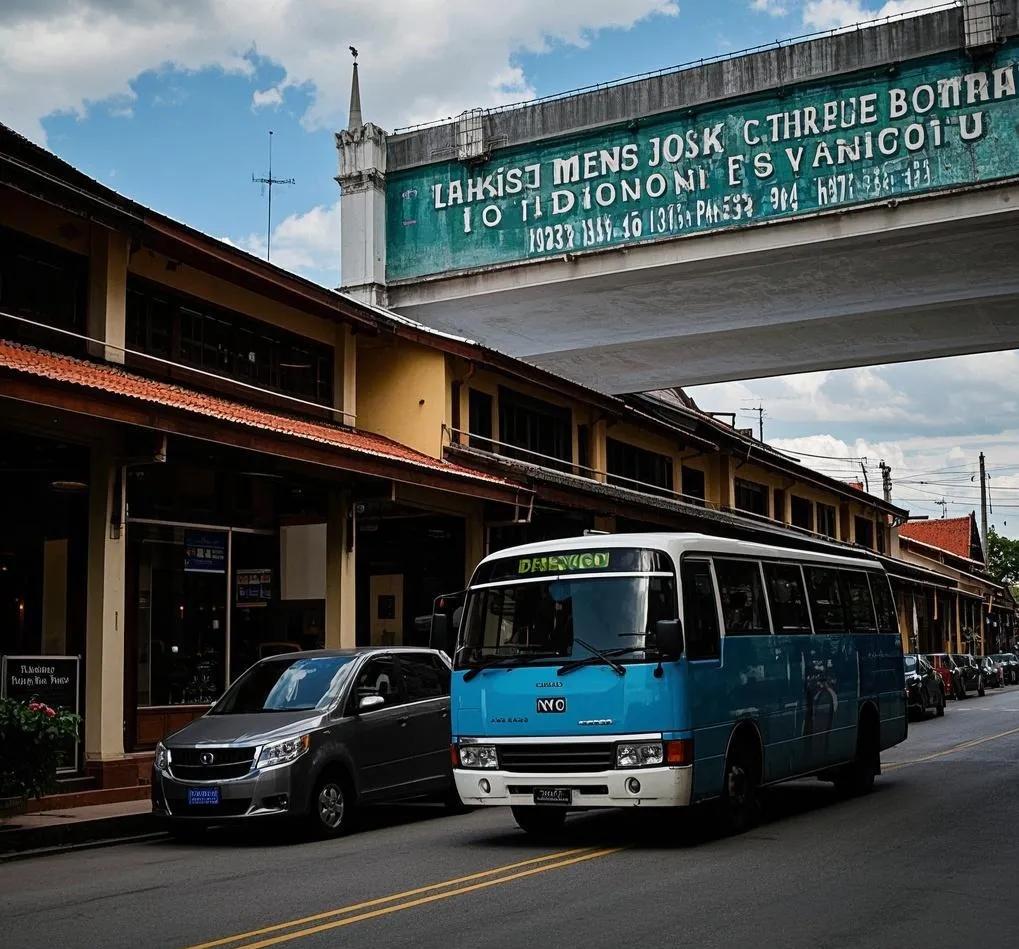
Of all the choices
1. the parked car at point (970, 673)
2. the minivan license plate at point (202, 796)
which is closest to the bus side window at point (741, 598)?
the minivan license plate at point (202, 796)

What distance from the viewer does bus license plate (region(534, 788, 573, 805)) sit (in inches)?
440

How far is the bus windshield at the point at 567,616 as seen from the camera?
1141 centimetres

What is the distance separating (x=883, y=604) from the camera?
1756cm

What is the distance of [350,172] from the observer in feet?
118

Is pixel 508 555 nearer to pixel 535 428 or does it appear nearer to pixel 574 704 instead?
pixel 574 704

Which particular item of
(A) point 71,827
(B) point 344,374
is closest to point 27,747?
(A) point 71,827

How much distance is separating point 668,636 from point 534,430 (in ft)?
60.8

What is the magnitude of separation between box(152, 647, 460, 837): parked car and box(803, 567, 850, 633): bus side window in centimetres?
426

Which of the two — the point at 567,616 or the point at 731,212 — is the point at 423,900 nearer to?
the point at 567,616

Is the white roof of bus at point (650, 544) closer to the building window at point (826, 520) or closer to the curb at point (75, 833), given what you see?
the curb at point (75, 833)

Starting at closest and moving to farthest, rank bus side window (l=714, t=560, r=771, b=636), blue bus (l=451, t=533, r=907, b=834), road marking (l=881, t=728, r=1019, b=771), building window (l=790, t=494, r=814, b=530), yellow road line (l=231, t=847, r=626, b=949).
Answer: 1. yellow road line (l=231, t=847, r=626, b=949)
2. blue bus (l=451, t=533, r=907, b=834)
3. bus side window (l=714, t=560, r=771, b=636)
4. road marking (l=881, t=728, r=1019, b=771)
5. building window (l=790, t=494, r=814, b=530)

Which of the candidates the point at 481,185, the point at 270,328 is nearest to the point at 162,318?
the point at 270,328

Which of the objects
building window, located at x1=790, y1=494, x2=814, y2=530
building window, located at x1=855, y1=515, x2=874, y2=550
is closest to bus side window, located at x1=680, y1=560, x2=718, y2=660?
building window, located at x1=790, y1=494, x2=814, y2=530

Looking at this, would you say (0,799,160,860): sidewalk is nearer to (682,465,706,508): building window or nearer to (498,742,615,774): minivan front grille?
(498,742,615,774): minivan front grille
